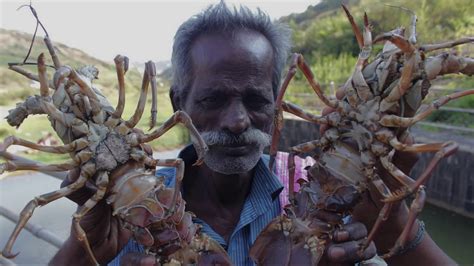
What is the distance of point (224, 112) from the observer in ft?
7.54

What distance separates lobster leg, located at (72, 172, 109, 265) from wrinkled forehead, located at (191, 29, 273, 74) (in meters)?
0.79

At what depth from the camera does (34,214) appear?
34.0 ft

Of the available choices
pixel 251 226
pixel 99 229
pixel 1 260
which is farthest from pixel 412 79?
pixel 1 260

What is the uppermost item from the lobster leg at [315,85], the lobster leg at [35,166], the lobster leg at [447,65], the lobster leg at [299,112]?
the lobster leg at [447,65]

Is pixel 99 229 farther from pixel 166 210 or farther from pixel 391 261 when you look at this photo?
pixel 391 261

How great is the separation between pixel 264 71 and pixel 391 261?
1138mm

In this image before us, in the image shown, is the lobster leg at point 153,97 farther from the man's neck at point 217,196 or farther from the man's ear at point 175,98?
the man's neck at point 217,196

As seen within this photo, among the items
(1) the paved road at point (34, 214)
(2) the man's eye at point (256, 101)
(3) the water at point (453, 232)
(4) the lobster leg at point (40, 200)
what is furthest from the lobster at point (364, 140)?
(3) the water at point (453, 232)

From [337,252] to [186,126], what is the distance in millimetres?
829

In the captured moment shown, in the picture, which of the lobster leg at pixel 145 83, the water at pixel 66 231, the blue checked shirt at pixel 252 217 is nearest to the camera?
the lobster leg at pixel 145 83

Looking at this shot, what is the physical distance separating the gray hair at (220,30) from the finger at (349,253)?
39.9 inches

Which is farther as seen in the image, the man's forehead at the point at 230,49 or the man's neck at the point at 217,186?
the man's neck at the point at 217,186

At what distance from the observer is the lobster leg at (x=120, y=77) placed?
2039 mm

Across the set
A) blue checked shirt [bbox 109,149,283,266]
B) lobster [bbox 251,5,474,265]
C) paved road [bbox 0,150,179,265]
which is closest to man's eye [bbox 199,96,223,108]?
lobster [bbox 251,5,474,265]
